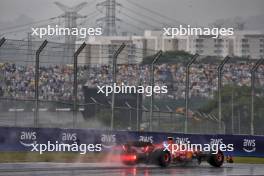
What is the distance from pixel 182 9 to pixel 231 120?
4.29 m

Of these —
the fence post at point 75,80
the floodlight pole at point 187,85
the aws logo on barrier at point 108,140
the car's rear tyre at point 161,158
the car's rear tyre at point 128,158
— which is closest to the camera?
the car's rear tyre at point 128,158

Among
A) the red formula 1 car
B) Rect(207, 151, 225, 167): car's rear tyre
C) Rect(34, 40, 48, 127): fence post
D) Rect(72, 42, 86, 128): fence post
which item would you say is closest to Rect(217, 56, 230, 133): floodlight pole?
Rect(207, 151, 225, 167): car's rear tyre

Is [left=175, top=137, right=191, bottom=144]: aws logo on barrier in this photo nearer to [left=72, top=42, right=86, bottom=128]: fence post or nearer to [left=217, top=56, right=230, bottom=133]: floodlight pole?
[left=217, top=56, right=230, bottom=133]: floodlight pole

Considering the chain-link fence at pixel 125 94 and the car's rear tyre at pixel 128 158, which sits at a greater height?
the chain-link fence at pixel 125 94

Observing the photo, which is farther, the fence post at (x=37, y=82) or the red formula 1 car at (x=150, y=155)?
the fence post at (x=37, y=82)

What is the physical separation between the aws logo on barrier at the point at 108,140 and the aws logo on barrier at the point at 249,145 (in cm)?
569

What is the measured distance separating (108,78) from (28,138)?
3230 millimetres

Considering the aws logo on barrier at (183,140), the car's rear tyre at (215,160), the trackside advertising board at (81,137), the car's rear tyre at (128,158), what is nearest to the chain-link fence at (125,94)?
the trackside advertising board at (81,137)

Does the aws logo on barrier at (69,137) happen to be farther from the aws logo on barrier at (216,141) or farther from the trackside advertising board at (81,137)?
the aws logo on barrier at (216,141)

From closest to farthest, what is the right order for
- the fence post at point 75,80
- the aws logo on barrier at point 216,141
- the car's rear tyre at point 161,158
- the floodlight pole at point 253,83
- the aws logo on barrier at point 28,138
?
1. the car's rear tyre at point 161,158
2. the aws logo on barrier at point 28,138
3. the fence post at point 75,80
4. the aws logo on barrier at point 216,141
5. the floodlight pole at point 253,83

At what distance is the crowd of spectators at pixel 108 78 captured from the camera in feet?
74.2

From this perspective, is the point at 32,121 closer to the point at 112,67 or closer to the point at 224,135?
the point at 112,67

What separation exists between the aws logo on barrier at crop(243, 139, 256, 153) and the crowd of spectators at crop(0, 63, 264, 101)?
6.74ft

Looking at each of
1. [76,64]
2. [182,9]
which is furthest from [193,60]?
[76,64]
